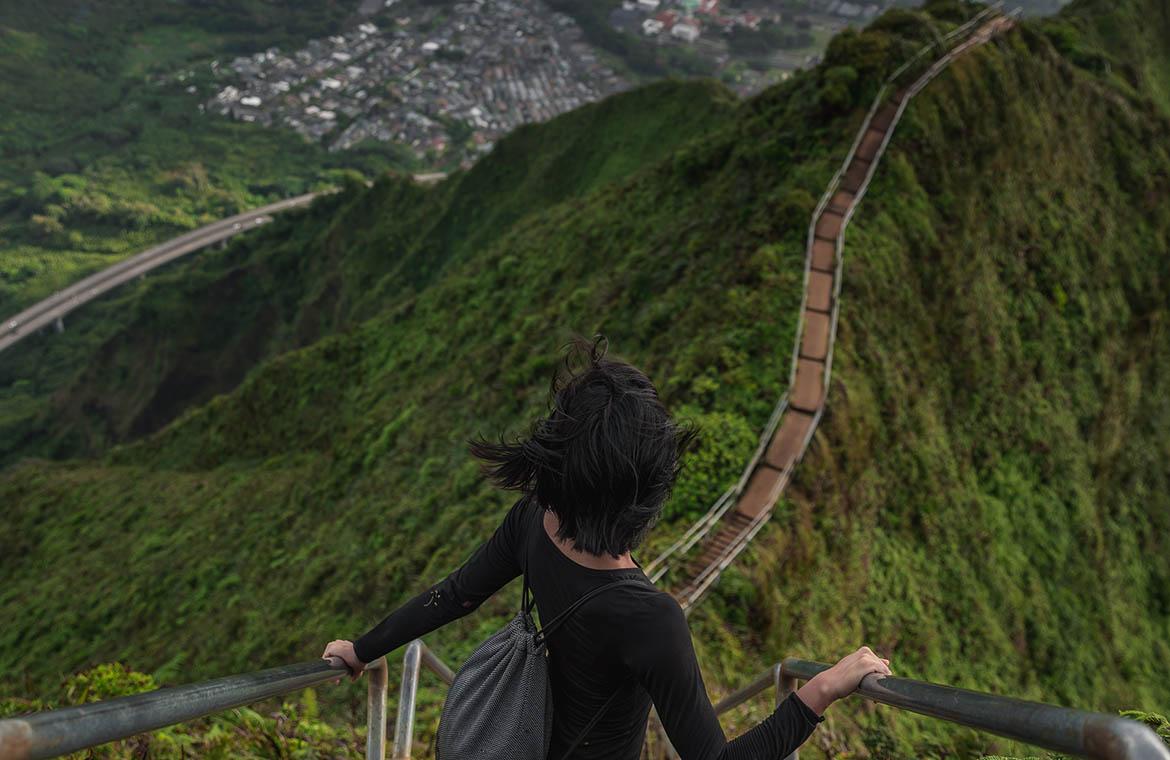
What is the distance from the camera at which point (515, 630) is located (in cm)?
273

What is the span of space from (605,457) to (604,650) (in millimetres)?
614

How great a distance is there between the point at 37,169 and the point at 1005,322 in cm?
12616

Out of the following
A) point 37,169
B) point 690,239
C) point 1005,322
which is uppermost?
point 690,239

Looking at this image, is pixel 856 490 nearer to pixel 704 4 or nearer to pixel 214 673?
pixel 214 673

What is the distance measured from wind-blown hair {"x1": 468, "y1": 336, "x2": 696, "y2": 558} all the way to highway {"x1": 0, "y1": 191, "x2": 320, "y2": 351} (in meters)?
83.9

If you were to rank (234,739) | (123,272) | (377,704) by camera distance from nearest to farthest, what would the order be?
(377,704)
(234,739)
(123,272)

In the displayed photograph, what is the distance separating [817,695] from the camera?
2365mm

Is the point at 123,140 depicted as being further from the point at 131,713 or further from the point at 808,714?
the point at 808,714

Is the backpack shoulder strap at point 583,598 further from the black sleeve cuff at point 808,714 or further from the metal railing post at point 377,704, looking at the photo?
the metal railing post at point 377,704

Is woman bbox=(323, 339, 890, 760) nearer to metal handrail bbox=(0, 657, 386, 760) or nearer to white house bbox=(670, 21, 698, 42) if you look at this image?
metal handrail bbox=(0, 657, 386, 760)

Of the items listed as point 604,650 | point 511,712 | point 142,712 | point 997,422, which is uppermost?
point 142,712

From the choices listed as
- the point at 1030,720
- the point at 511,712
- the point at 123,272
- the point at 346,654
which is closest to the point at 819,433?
the point at 346,654

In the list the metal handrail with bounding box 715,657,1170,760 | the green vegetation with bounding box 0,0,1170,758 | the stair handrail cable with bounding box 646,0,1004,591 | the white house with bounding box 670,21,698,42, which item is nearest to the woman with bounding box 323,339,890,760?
the metal handrail with bounding box 715,657,1170,760

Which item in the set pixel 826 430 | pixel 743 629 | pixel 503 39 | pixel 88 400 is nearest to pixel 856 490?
pixel 826 430
